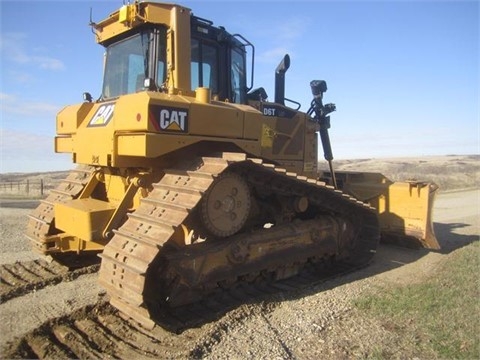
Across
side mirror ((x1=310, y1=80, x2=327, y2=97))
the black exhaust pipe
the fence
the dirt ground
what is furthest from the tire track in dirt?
the fence

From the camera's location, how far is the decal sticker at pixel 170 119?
15.3 ft

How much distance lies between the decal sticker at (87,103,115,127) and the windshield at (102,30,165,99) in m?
0.51

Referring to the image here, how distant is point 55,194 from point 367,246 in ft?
17.4

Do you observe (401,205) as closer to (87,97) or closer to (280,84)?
(280,84)

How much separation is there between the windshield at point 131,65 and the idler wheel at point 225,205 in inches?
64.4

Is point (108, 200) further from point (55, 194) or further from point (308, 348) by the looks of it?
point (308, 348)

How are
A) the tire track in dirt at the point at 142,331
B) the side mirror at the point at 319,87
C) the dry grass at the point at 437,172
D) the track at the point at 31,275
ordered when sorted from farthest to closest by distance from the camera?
the dry grass at the point at 437,172, the side mirror at the point at 319,87, the track at the point at 31,275, the tire track in dirt at the point at 142,331

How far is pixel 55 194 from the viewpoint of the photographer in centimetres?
694

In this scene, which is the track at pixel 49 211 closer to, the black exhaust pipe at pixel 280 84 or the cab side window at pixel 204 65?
the cab side window at pixel 204 65

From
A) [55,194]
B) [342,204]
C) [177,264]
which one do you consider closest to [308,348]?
[177,264]

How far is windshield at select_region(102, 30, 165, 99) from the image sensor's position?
547cm

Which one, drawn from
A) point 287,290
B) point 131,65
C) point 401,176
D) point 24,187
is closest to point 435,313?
point 287,290

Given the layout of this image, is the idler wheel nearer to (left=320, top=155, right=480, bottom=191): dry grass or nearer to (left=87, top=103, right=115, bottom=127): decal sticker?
(left=87, top=103, right=115, bottom=127): decal sticker

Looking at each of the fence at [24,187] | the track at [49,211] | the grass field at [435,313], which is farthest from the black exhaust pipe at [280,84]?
the fence at [24,187]
